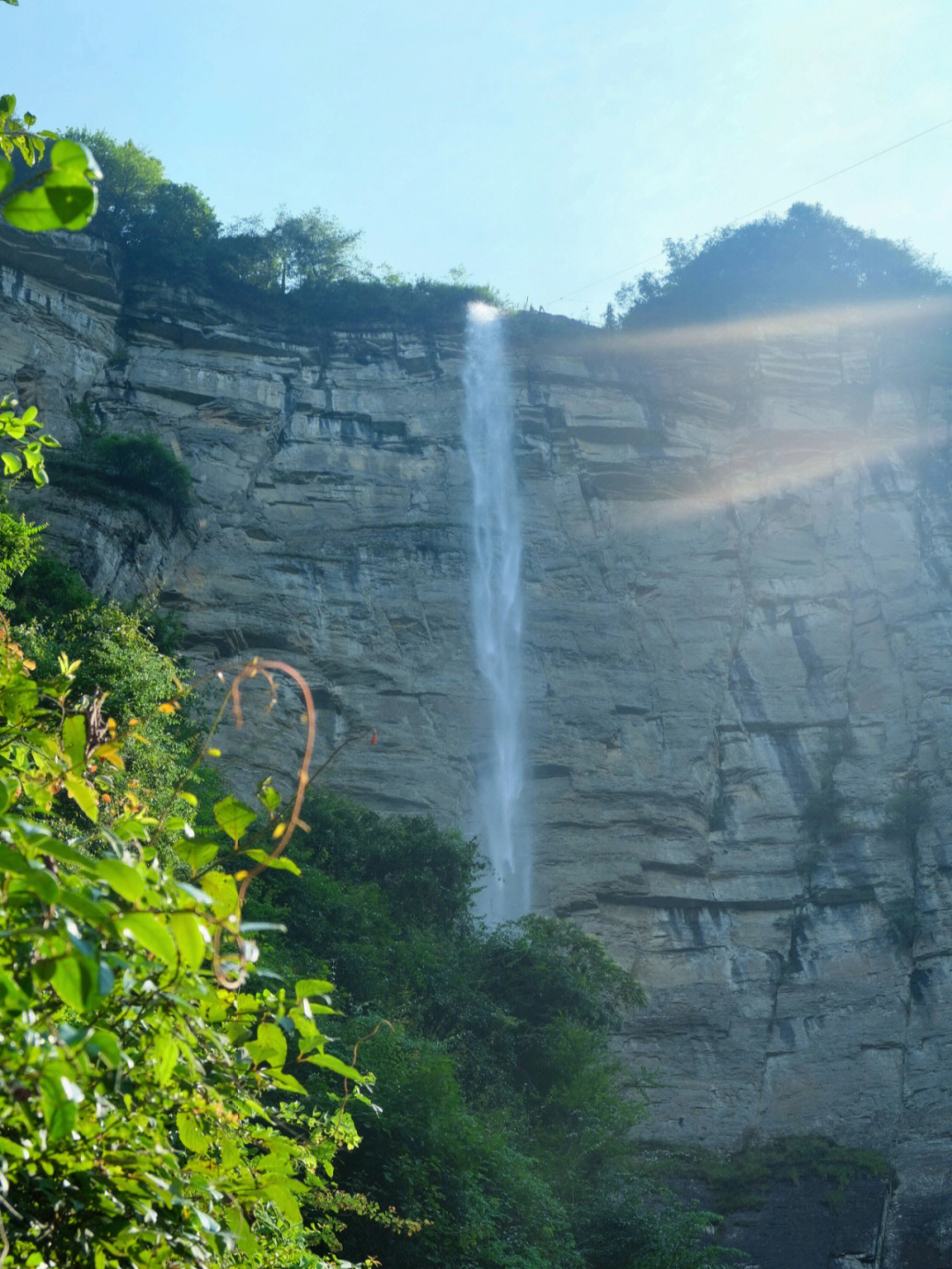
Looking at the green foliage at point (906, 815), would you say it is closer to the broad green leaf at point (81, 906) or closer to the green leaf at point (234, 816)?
the green leaf at point (234, 816)

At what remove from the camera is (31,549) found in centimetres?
1538

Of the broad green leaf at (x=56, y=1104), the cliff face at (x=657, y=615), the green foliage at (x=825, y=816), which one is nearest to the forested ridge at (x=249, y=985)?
the broad green leaf at (x=56, y=1104)

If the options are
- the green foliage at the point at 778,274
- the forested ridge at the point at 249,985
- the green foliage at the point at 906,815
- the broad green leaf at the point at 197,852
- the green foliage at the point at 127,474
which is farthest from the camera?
the green foliage at the point at 778,274

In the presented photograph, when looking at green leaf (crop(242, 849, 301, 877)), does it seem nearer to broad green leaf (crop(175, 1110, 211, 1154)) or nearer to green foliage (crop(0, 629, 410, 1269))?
green foliage (crop(0, 629, 410, 1269))

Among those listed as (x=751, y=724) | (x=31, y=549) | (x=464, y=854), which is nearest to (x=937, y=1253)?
Result: (x=464, y=854)

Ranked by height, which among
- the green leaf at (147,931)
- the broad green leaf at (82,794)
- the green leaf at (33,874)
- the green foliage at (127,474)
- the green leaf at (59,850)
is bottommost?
the green leaf at (147,931)

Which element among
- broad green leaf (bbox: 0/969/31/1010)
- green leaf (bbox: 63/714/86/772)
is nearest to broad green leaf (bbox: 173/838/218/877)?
green leaf (bbox: 63/714/86/772)

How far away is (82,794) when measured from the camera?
6.80ft

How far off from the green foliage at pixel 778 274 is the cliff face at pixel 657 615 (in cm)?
155

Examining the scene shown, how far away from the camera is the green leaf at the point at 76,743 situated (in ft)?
7.45

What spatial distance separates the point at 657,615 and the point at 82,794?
24242 millimetres

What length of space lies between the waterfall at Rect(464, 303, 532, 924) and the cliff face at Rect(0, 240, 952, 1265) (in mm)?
384

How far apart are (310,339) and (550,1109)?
20.6 meters

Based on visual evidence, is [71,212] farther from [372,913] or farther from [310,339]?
[310,339]
